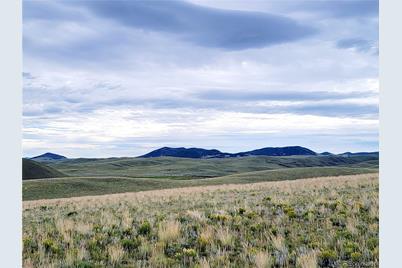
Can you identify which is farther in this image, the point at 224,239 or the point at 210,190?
the point at 210,190

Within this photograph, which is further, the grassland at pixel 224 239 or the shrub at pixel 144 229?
the shrub at pixel 144 229

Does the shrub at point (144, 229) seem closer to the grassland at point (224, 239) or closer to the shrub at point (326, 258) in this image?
the grassland at point (224, 239)

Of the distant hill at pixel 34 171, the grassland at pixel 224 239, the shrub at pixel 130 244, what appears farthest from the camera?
the distant hill at pixel 34 171

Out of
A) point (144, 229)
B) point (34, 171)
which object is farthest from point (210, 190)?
point (34, 171)

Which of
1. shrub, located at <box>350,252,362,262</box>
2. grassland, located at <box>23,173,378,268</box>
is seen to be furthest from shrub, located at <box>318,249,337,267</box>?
shrub, located at <box>350,252,362,262</box>

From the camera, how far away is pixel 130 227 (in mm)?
12430

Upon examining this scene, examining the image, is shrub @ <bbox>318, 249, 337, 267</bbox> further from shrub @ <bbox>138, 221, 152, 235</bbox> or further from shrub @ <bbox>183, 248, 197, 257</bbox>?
shrub @ <bbox>138, 221, 152, 235</bbox>

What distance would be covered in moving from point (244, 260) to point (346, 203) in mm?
7372

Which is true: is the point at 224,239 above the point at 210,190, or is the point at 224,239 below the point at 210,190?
above

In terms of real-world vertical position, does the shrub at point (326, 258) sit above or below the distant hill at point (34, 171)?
above

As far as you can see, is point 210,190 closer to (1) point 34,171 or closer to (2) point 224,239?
(2) point 224,239

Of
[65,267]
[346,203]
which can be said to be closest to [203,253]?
[65,267]

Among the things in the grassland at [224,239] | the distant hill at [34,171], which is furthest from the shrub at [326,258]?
the distant hill at [34,171]

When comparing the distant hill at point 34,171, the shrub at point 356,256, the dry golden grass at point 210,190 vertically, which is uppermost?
the shrub at point 356,256
